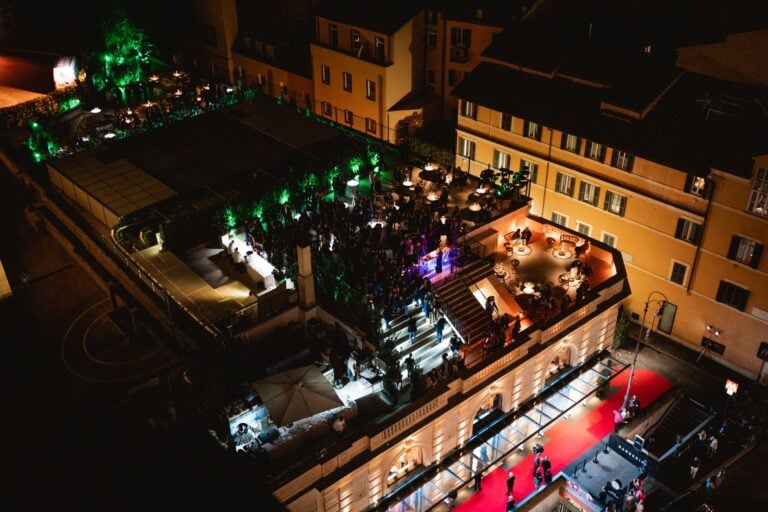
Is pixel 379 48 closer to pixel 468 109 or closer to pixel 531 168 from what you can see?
pixel 468 109

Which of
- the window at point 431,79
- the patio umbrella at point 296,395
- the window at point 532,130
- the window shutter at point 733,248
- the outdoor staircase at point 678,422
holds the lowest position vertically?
the outdoor staircase at point 678,422

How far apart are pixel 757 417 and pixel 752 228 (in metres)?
13.0

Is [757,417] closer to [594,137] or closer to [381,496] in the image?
[594,137]

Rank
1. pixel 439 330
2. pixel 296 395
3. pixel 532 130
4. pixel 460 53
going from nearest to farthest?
pixel 296 395 < pixel 439 330 < pixel 532 130 < pixel 460 53

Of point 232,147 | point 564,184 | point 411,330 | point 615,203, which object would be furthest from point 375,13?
point 411,330

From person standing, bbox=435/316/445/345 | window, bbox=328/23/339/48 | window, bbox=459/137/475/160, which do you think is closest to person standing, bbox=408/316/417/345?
person standing, bbox=435/316/445/345

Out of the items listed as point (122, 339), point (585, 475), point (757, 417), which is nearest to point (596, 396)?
point (585, 475)

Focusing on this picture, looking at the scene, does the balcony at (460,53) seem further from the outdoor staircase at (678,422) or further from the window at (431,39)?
the outdoor staircase at (678,422)

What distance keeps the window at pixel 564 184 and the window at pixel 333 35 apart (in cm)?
2632

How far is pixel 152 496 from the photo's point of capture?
1180 inches

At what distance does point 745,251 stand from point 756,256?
2.80 ft

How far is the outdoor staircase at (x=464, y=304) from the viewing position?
45.0 m

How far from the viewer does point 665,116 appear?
56188 mm

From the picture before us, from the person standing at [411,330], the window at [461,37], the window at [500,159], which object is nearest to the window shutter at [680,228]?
the window at [500,159]
